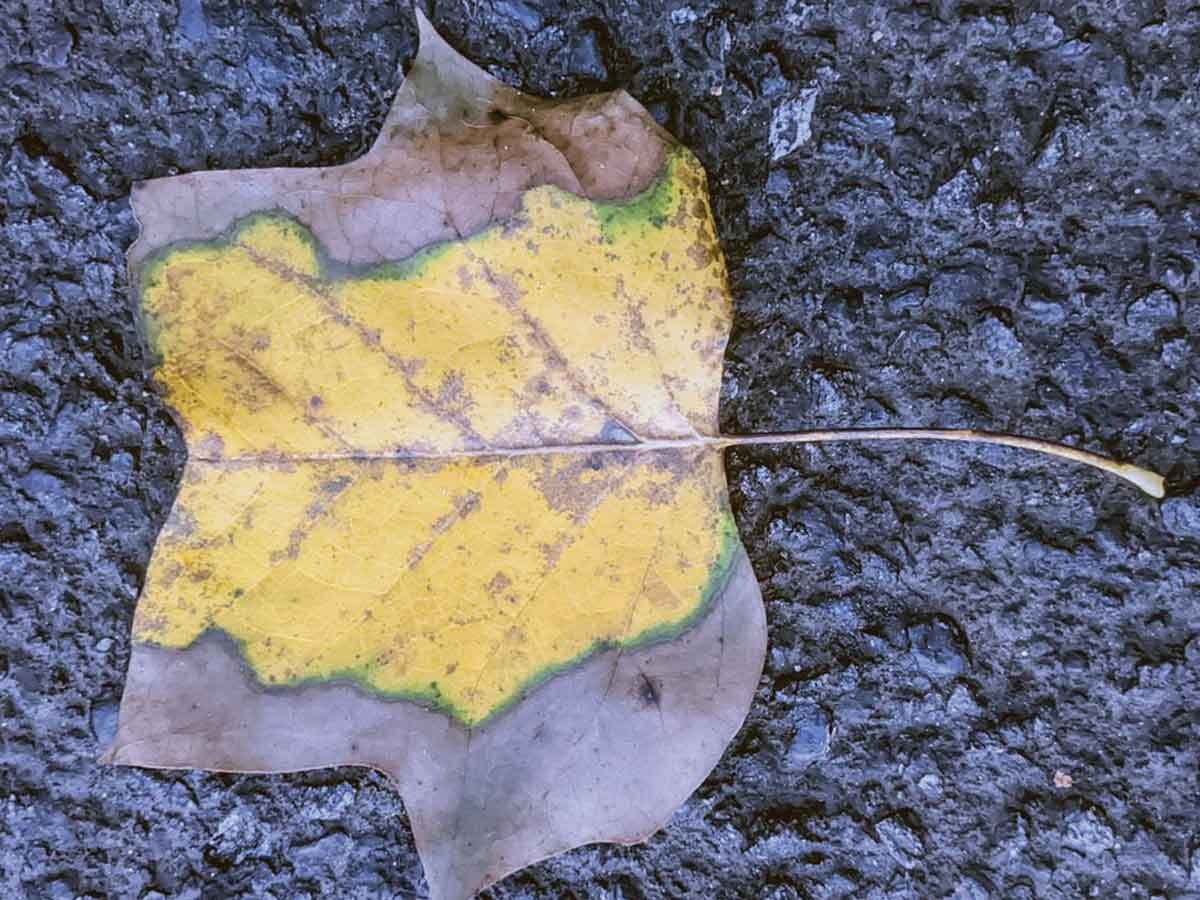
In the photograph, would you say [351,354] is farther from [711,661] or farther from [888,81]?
[888,81]

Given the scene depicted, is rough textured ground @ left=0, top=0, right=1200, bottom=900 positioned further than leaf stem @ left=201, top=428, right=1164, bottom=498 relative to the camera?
Yes

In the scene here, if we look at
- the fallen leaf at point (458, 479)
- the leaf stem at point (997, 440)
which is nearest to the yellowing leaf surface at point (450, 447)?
the fallen leaf at point (458, 479)

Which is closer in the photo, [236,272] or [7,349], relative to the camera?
[236,272]

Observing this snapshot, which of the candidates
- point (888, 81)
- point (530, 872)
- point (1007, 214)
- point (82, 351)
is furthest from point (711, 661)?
point (82, 351)

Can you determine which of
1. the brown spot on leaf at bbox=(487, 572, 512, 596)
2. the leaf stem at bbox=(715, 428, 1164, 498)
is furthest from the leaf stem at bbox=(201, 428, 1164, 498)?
the brown spot on leaf at bbox=(487, 572, 512, 596)

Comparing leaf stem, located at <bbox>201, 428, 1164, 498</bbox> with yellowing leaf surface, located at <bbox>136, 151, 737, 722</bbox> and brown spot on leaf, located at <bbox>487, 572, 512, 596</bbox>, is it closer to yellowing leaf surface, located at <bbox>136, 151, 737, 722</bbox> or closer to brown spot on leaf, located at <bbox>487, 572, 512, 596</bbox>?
yellowing leaf surface, located at <bbox>136, 151, 737, 722</bbox>

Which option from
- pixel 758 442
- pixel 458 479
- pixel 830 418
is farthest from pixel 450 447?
pixel 830 418
